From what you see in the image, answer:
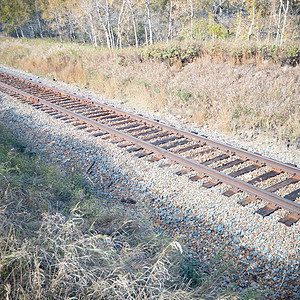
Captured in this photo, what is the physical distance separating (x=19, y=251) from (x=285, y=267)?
119 inches

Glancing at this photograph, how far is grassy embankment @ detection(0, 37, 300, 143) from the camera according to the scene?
759cm

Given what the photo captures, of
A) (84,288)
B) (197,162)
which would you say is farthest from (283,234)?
(84,288)

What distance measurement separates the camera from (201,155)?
19.5 feet

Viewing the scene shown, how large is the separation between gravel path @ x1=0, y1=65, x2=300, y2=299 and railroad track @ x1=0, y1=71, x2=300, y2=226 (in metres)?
0.17

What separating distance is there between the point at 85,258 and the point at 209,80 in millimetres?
8728

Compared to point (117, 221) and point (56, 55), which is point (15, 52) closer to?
point (56, 55)

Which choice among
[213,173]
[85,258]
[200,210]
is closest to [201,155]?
[213,173]

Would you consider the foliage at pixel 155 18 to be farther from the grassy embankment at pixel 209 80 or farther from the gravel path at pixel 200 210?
the gravel path at pixel 200 210

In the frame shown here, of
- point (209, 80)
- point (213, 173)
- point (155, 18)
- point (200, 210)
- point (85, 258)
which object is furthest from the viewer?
point (155, 18)

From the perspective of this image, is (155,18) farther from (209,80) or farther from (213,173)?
(213,173)

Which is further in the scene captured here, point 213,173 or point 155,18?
point 155,18

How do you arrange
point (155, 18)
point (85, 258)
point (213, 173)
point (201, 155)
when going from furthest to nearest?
point (155, 18)
point (201, 155)
point (213, 173)
point (85, 258)

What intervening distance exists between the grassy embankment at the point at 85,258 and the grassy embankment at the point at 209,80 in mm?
4855

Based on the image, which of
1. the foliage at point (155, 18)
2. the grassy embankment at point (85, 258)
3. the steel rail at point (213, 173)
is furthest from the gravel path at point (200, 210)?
the foliage at point (155, 18)
